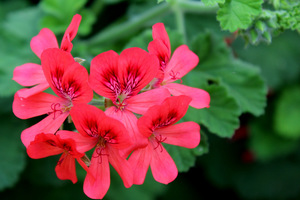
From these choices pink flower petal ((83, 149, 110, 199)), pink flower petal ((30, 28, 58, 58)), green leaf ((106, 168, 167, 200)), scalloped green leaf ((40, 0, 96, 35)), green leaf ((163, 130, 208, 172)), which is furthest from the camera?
green leaf ((106, 168, 167, 200))

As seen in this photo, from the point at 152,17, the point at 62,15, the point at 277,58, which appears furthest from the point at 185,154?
Answer: the point at 277,58

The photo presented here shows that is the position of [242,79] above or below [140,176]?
below

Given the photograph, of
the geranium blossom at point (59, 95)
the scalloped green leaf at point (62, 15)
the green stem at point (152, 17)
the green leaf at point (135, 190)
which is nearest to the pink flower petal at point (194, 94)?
the geranium blossom at point (59, 95)

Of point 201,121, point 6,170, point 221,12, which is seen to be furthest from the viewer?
point 6,170

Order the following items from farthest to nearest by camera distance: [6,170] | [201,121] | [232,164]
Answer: [232,164] → [6,170] → [201,121]

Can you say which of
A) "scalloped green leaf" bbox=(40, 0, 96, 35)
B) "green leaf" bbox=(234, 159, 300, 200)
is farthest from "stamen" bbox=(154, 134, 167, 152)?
"green leaf" bbox=(234, 159, 300, 200)

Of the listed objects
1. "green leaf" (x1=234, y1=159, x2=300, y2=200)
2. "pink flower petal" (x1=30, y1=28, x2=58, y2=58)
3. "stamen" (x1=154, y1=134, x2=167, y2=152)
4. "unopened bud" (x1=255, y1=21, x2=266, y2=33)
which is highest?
"pink flower petal" (x1=30, y1=28, x2=58, y2=58)

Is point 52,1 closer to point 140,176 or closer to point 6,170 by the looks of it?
point 6,170

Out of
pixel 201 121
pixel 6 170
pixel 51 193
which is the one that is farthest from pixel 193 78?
pixel 51 193

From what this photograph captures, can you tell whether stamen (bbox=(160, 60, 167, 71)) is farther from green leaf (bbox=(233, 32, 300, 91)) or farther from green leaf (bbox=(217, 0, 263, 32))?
green leaf (bbox=(233, 32, 300, 91))
